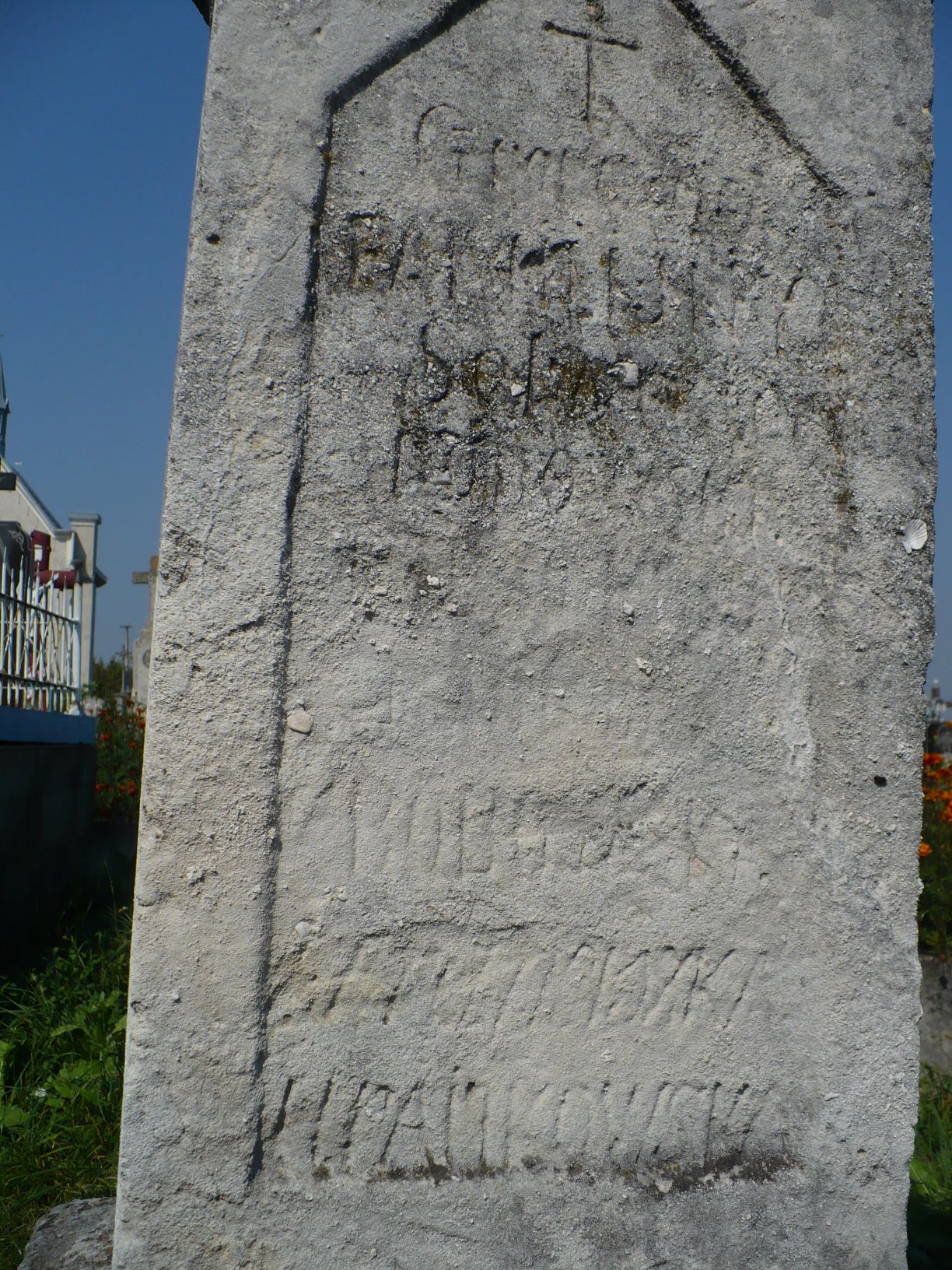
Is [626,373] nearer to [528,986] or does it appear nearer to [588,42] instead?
[588,42]

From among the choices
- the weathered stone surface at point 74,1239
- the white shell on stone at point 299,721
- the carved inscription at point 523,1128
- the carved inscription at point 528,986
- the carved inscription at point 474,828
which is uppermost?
the white shell on stone at point 299,721

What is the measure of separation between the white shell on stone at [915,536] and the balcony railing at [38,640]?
176 inches

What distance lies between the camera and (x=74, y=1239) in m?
1.78

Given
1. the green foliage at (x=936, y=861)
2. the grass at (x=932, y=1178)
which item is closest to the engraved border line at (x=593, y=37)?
the grass at (x=932, y=1178)

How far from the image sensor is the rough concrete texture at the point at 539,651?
156 cm

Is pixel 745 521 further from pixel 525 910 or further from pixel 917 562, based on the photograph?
pixel 525 910

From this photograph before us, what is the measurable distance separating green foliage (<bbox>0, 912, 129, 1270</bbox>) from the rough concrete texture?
3.37 feet

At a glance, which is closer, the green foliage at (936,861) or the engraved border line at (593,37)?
the engraved border line at (593,37)

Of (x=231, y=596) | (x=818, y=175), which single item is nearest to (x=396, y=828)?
(x=231, y=596)

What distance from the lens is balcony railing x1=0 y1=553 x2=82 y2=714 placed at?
498 centimetres

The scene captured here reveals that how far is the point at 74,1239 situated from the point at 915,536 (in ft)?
6.71

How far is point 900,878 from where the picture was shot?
5.59 feet

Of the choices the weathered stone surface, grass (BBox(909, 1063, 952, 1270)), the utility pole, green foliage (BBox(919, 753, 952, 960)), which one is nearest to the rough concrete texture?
the weathered stone surface

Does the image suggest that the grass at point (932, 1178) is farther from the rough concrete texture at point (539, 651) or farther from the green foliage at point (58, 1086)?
the green foliage at point (58, 1086)
